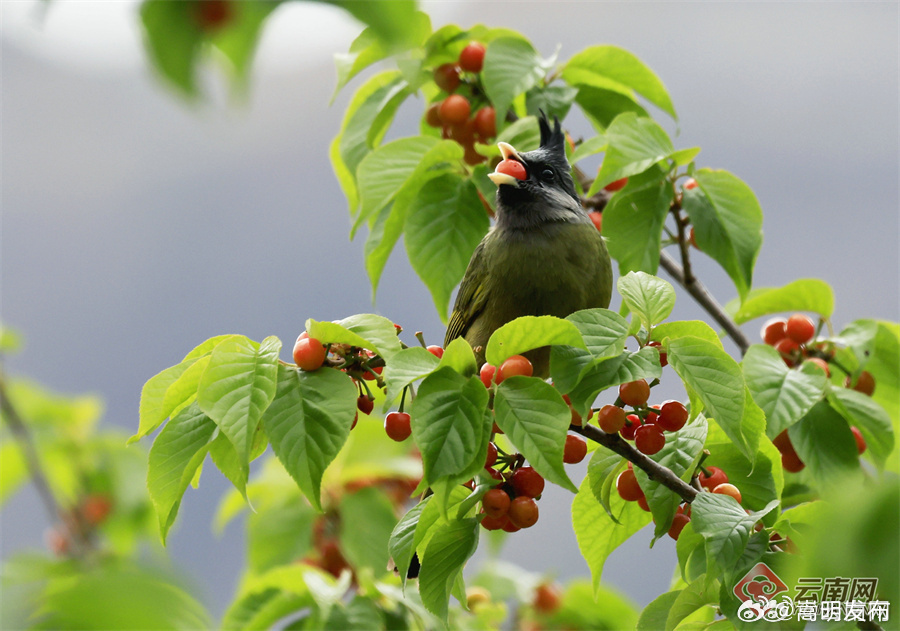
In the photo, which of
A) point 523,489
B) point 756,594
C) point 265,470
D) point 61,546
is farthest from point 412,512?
point 61,546

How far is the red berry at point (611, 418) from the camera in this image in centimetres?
169

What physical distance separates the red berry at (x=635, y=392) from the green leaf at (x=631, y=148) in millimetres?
749

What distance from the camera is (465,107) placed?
2799 millimetres

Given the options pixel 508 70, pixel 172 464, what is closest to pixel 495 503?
pixel 172 464

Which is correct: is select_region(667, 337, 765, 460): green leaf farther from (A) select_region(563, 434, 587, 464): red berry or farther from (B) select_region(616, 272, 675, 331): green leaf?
(A) select_region(563, 434, 587, 464): red berry

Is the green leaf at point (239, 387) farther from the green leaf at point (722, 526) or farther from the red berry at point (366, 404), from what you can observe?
the green leaf at point (722, 526)

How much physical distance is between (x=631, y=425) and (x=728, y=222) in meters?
0.95

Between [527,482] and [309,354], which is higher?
[309,354]

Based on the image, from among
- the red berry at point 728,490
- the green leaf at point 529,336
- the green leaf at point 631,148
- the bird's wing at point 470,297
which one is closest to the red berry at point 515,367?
the green leaf at point 529,336

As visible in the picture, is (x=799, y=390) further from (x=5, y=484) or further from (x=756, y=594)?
(x=5, y=484)

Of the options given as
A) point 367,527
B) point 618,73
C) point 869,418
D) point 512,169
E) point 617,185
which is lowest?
point 367,527

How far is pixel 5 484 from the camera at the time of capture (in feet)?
10.4

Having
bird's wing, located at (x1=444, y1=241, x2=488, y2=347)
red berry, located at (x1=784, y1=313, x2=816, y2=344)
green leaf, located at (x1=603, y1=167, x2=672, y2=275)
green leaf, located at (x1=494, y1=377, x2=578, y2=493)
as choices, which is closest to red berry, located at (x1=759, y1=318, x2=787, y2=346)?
red berry, located at (x1=784, y1=313, x2=816, y2=344)

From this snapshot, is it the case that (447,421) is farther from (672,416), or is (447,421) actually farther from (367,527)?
(367,527)
